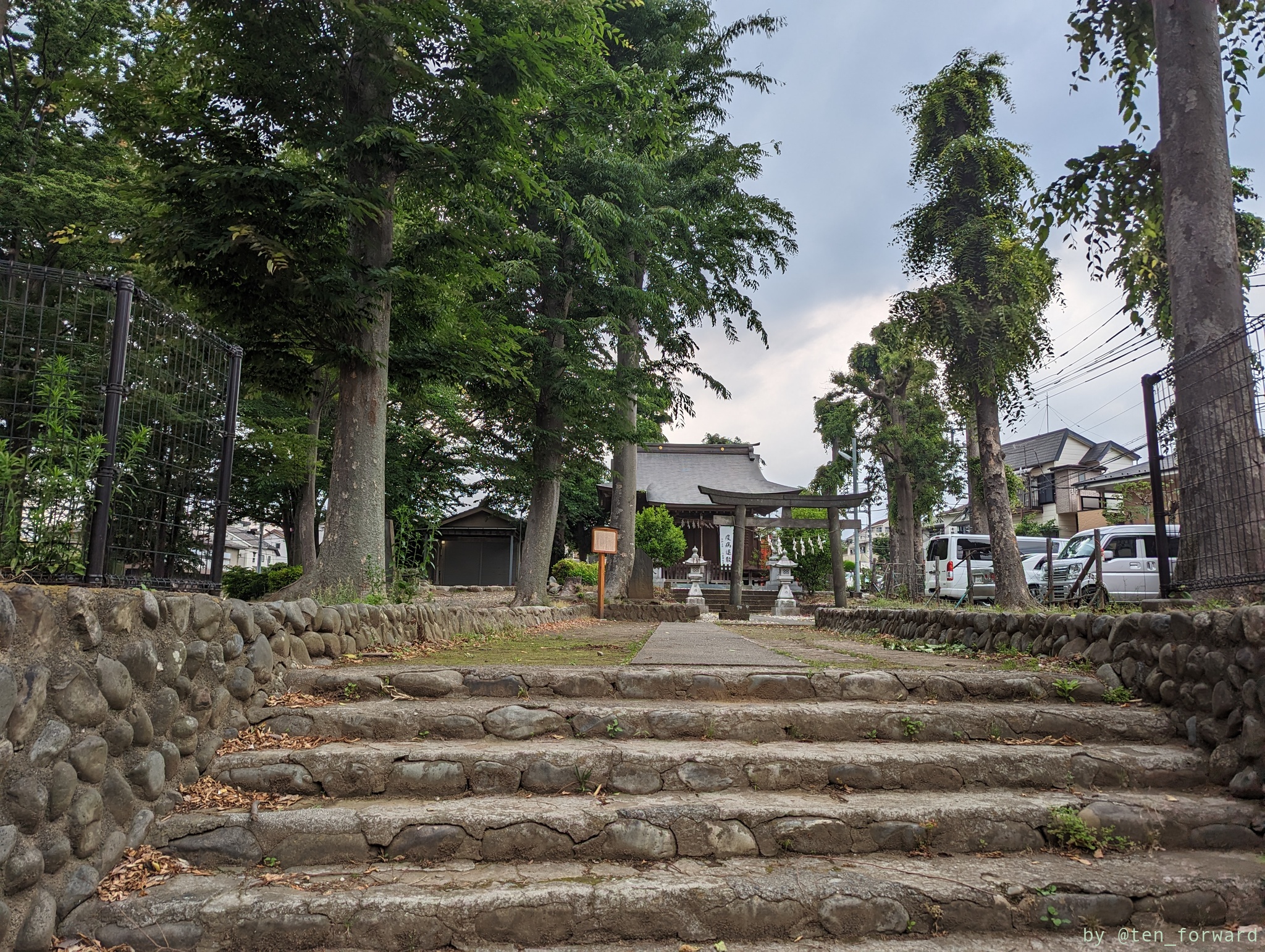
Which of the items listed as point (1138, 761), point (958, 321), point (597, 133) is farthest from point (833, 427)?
point (1138, 761)

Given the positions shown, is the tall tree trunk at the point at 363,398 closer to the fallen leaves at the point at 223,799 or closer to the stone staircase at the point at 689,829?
the stone staircase at the point at 689,829

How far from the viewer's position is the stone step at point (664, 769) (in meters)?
3.22

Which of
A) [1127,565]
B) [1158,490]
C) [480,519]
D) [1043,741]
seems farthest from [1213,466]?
[480,519]

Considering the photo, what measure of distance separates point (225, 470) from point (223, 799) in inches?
77.8

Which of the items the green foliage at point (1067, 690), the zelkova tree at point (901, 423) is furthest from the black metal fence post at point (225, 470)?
the zelkova tree at point (901, 423)

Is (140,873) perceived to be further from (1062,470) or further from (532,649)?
(1062,470)

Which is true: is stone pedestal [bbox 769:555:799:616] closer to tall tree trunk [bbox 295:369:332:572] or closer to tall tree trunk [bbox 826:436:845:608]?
tall tree trunk [bbox 826:436:845:608]

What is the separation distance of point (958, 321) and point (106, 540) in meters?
12.2

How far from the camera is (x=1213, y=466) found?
4477 mm

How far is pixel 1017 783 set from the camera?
132 inches

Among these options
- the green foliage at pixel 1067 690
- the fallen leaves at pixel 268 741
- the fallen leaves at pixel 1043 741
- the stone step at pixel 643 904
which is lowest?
the stone step at pixel 643 904

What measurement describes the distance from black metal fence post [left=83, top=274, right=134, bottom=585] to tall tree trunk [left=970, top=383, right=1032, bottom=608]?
36.5ft

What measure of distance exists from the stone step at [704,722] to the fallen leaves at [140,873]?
34.1 inches

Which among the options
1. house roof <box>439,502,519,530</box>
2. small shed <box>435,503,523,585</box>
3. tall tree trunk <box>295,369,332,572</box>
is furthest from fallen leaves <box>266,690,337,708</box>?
small shed <box>435,503,523,585</box>
